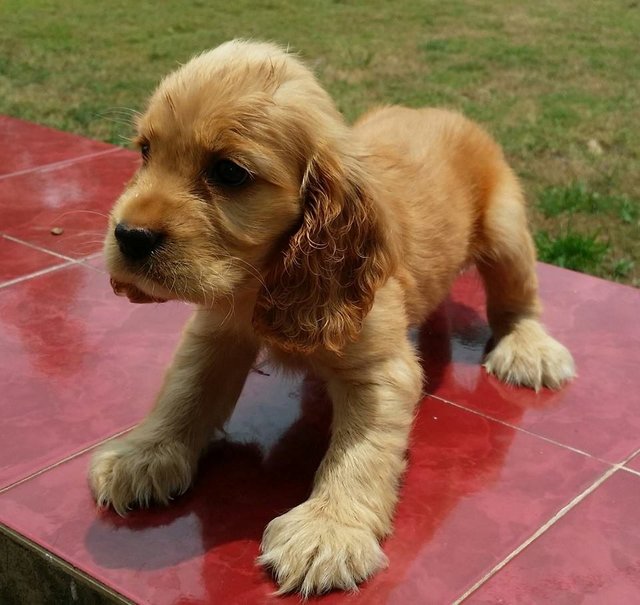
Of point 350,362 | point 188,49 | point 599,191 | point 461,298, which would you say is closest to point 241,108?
point 350,362

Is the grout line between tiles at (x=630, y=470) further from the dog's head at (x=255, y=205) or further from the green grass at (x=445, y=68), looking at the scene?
the green grass at (x=445, y=68)

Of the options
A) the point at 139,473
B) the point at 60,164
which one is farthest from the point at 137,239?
the point at 60,164

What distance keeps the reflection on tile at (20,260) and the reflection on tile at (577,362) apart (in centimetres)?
197

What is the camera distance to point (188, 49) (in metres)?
11.6

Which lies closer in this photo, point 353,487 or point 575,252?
point 353,487

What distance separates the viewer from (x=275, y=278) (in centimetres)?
→ 282

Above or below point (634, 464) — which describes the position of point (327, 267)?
above

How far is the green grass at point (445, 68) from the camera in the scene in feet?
22.2

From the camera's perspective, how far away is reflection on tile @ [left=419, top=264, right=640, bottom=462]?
3547 millimetres

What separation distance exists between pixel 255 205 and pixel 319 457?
3.32 feet

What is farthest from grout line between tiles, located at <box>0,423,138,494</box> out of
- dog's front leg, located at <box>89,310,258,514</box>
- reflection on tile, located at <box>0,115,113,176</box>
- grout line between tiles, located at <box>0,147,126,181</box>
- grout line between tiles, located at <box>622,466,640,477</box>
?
reflection on tile, located at <box>0,115,113,176</box>

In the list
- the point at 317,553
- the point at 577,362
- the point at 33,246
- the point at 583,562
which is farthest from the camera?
the point at 33,246

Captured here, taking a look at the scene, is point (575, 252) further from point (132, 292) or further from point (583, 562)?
point (132, 292)

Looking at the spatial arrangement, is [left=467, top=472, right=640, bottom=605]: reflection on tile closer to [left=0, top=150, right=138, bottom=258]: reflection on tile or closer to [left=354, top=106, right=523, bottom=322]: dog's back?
[left=354, top=106, right=523, bottom=322]: dog's back
